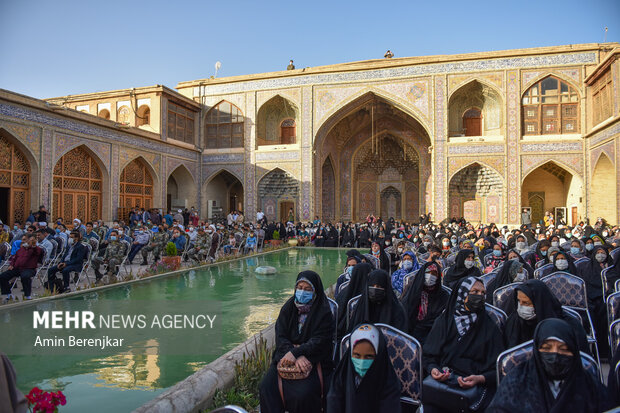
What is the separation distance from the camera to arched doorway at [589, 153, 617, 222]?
567 inches

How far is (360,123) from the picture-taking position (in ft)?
68.0

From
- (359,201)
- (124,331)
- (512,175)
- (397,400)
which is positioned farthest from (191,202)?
(397,400)

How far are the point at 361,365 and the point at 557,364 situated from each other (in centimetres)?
83

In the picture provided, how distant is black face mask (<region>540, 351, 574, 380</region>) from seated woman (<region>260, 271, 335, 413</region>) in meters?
1.19

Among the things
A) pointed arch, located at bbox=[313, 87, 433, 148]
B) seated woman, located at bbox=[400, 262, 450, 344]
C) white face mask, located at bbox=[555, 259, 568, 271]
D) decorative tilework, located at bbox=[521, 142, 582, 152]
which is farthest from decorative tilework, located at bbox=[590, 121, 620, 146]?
seated woman, located at bbox=[400, 262, 450, 344]

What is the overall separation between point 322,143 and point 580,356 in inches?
690

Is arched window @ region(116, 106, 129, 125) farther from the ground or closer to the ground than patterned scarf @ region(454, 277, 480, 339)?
farther from the ground

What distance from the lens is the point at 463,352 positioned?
2.37m

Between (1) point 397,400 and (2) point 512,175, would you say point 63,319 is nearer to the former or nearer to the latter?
(1) point 397,400

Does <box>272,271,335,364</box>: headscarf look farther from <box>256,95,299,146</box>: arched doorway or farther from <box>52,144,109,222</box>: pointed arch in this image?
<box>256,95,299,146</box>: arched doorway

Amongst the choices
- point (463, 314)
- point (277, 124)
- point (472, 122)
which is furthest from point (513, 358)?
point (277, 124)

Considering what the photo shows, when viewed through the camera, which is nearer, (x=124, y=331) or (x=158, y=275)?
(x=124, y=331)

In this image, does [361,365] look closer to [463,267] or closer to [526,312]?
[526,312]

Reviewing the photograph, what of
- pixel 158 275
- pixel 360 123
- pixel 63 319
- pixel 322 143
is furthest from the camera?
pixel 360 123
